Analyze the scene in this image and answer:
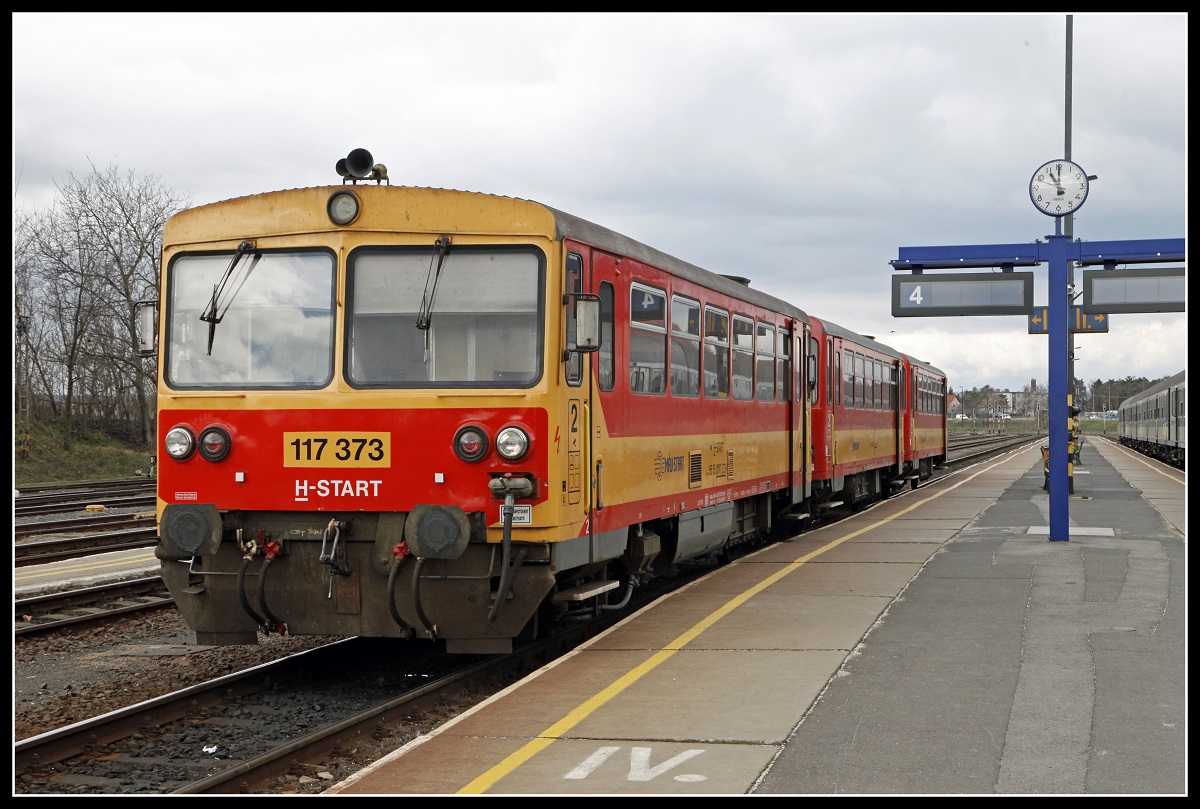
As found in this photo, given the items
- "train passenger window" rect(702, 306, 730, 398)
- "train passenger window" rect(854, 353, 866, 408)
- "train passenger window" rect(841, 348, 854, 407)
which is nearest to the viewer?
"train passenger window" rect(702, 306, 730, 398)

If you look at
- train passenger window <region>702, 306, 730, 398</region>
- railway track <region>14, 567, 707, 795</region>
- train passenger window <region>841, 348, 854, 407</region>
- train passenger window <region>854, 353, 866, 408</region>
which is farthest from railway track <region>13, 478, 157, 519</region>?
railway track <region>14, 567, 707, 795</region>

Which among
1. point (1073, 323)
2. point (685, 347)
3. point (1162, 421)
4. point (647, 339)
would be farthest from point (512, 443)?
point (1162, 421)

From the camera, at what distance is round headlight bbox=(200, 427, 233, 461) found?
769cm

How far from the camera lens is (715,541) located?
11.8 m

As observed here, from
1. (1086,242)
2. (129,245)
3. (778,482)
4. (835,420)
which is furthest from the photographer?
(129,245)

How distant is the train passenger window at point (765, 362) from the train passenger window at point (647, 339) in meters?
3.36

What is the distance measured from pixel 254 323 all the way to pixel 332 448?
1.02m

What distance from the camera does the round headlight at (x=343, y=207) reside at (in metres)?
7.70

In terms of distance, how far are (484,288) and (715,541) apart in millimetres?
5019

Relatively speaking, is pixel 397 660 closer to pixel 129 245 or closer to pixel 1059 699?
pixel 1059 699

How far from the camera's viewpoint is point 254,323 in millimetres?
7828

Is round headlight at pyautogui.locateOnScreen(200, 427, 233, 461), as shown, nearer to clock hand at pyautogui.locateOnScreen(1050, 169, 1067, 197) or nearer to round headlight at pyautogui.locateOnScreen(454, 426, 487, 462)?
round headlight at pyautogui.locateOnScreen(454, 426, 487, 462)

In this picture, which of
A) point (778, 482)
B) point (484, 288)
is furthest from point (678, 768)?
point (778, 482)

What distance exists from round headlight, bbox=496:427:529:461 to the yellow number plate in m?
0.77
